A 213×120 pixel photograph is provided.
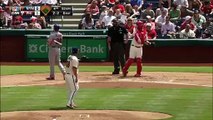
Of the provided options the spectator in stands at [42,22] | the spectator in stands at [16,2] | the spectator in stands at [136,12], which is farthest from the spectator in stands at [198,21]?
the spectator in stands at [16,2]

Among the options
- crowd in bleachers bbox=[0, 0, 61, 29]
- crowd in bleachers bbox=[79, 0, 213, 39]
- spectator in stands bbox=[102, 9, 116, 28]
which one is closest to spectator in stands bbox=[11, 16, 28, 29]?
crowd in bleachers bbox=[0, 0, 61, 29]

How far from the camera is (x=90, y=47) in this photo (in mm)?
28547

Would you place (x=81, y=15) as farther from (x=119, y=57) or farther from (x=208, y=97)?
(x=208, y=97)

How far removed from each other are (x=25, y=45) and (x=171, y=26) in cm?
636

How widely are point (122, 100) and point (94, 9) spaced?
13.3 m

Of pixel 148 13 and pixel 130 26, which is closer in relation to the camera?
pixel 130 26

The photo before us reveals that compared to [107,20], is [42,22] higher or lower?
lower

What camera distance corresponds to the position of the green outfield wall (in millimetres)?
28125

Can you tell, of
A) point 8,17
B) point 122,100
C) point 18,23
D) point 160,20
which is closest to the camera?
point 122,100

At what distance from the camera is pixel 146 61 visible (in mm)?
28578

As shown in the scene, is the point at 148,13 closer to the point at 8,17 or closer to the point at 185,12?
the point at 185,12

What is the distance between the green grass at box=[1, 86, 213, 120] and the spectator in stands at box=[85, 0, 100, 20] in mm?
10359

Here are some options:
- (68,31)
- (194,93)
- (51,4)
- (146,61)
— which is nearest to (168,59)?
(146,61)

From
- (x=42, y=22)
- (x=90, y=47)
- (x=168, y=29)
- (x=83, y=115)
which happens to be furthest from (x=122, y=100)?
(x=42, y=22)
